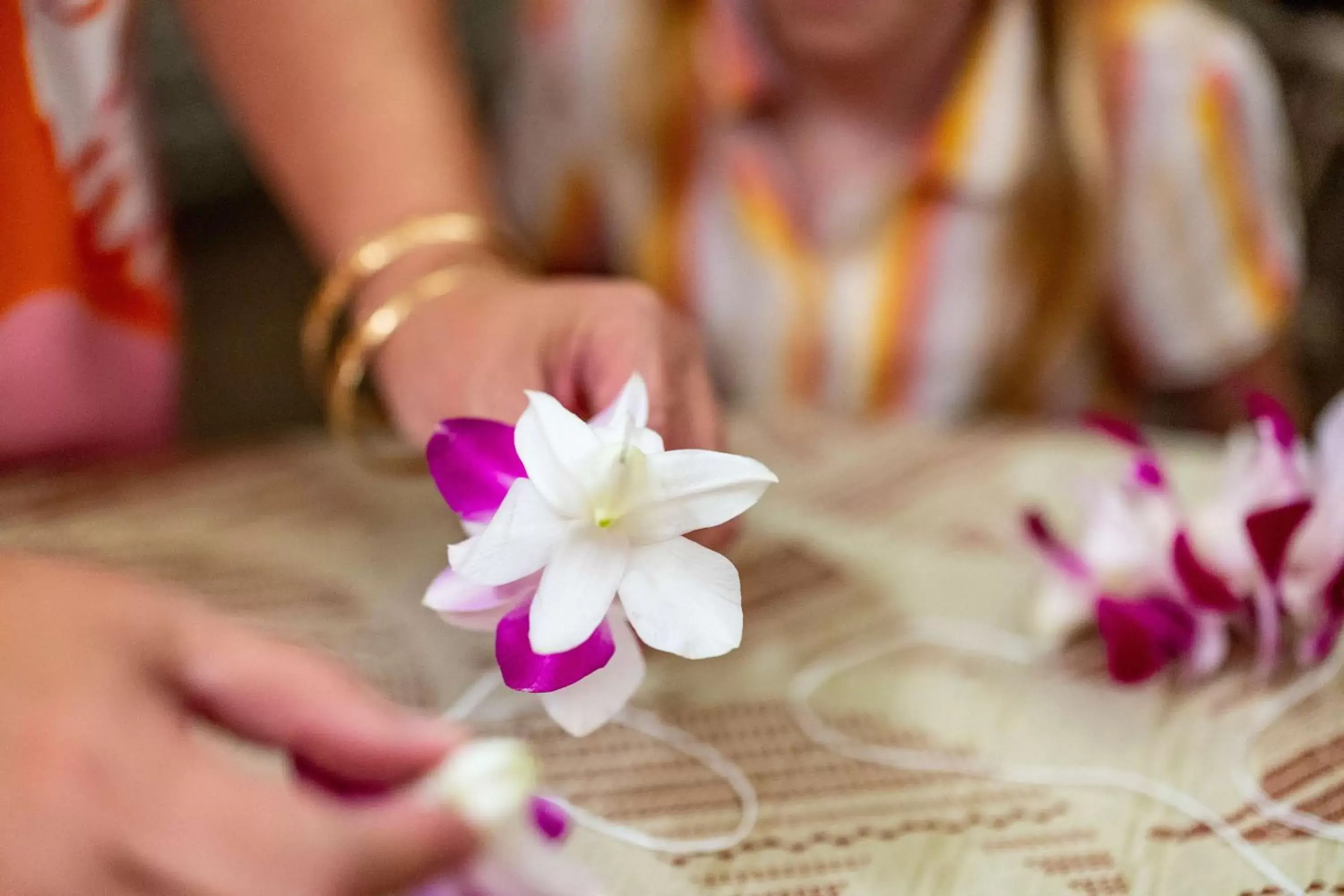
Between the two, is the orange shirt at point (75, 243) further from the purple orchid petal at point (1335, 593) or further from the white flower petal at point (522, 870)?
the purple orchid petal at point (1335, 593)

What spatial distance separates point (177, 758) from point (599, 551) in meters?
0.09

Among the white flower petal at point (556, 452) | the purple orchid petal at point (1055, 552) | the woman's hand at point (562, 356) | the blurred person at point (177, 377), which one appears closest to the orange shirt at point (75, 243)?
the blurred person at point (177, 377)

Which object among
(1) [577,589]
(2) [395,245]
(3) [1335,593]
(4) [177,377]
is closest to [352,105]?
(2) [395,245]

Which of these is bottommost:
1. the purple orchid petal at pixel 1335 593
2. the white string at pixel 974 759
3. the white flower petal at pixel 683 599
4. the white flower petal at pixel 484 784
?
the white string at pixel 974 759

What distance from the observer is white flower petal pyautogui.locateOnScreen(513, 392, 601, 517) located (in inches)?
9.1

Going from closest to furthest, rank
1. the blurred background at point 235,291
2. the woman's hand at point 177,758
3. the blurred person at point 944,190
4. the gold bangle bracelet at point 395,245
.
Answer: the woman's hand at point 177,758, the gold bangle bracelet at point 395,245, the blurred person at point 944,190, the blurred background at point 235,291

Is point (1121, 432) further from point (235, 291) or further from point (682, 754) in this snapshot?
point (235, 291)

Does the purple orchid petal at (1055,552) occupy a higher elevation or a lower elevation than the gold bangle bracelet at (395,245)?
lower

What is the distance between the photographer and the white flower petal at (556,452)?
0.23 metres

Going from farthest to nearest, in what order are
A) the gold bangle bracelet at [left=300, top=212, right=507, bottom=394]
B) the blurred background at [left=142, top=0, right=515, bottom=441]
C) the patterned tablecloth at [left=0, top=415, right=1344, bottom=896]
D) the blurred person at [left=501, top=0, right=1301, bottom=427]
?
1. the blurred background at [left=142, top=0, right=515, bottom=441]
2. the blurred person at [left=501, top=0, right=1301, bottom=427]
3. the gold bangle bracelet at [left=300, top=212, right=507, bottom=394]
4. the patterned tablecloth at [left=0, top=415, right=1344, bottom=896]

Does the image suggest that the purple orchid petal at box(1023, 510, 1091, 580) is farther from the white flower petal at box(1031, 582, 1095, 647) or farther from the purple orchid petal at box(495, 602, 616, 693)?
the purple orchid petal at box(495, 602, 616, 693)

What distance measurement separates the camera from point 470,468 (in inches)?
10.0

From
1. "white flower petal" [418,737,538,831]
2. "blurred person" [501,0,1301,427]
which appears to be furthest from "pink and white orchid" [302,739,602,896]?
"blurred person" [501,0,1301,427]

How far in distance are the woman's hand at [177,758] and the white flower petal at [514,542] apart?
0.11 ft
